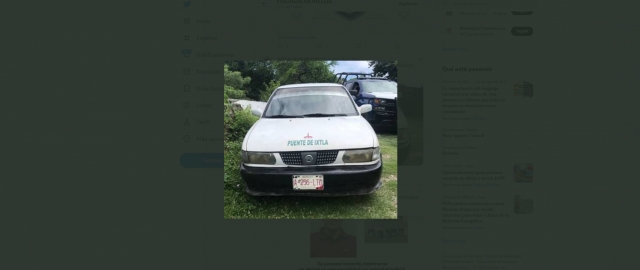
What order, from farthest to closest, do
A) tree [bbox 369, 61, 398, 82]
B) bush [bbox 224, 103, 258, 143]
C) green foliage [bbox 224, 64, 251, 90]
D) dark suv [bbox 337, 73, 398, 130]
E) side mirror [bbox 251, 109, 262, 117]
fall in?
side mirror [bbox 251, 109, 262, 117] < dark suv [bbox 337, 73, 398, 130] < bush [bbox 224, 103, 258, 143] < green foliage [bbox 224, 64, 251, 90] < tree [bbox 369, 61, 398, 82]

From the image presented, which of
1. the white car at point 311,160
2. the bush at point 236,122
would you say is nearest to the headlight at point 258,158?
the white car at point 311,160

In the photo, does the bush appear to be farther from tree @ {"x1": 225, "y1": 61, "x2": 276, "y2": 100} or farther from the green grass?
tree @ {"x1": 225, "y1": 61, "x2": 276, "y2": 100}

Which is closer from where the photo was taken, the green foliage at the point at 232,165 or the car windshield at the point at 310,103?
the green foliage at the point at 232,165

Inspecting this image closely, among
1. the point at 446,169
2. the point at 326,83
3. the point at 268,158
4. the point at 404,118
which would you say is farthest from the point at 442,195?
the point at 326,83

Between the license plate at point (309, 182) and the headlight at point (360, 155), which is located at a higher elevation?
the headlight at point (360, 155)

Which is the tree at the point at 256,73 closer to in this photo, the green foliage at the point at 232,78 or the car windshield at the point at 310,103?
the green foliage at the point at 232,78

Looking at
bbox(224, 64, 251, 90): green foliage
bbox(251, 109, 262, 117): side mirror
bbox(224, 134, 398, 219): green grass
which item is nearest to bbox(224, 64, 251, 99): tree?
bbox(224, 64, 251, 90): green foliage

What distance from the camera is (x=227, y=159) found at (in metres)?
2.75

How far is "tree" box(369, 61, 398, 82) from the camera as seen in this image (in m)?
2.15

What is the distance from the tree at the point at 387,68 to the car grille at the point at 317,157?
2.80 feet

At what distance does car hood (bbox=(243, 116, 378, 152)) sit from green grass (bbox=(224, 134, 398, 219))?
30 cm

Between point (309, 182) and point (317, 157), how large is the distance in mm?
247

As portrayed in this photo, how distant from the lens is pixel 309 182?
2469 millimetres

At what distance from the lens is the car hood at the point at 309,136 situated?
2.57m
